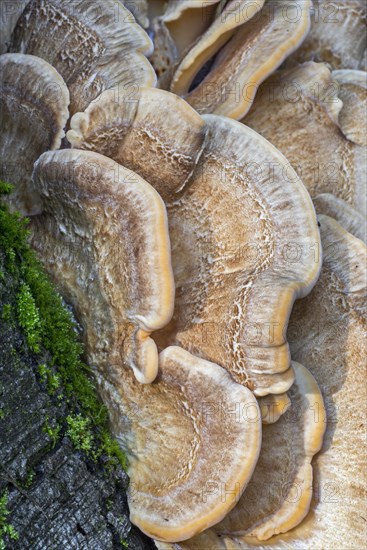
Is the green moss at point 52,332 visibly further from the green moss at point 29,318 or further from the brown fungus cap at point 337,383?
the brown fungus cap at point 337,383

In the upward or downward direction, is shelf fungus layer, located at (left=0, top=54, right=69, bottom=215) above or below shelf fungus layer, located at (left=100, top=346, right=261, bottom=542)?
above

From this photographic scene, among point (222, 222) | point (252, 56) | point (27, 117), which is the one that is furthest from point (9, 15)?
point (222, 222)

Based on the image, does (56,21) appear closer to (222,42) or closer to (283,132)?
(222,42)

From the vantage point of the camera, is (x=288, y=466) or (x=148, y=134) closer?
(x=148, y=134)

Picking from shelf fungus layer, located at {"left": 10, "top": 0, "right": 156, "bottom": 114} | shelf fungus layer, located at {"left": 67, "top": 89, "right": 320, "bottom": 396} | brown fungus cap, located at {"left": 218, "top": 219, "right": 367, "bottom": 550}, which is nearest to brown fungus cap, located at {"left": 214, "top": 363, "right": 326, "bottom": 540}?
brown fungus cap, located at {"left": 218, "top": 219, "right": 367, "bottom": 550}

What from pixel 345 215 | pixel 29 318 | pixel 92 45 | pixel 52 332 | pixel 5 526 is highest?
pixel 92 45

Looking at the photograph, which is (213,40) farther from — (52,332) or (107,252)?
(52,332)

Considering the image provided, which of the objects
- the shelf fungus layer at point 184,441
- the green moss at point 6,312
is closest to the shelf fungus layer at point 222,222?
the shelf fungus layer at point 184,441

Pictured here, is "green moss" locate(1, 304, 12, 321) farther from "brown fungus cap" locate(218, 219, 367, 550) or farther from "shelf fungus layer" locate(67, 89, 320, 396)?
"brown fungus cap" locate(218, 219, 367, 550)
